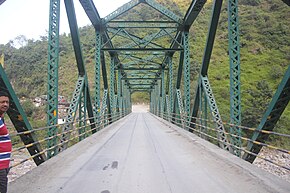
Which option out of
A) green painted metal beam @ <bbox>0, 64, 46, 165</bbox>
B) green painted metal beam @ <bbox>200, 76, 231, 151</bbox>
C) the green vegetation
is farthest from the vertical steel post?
the green vegetation

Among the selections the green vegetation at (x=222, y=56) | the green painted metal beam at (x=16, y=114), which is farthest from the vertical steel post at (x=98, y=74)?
the green vegetation at (x=222, y=56)

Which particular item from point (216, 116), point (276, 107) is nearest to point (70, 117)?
point (216, 116)

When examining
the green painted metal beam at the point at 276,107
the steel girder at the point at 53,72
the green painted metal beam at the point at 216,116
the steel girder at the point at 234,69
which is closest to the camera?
the green painted metal beam at the point at 276,107

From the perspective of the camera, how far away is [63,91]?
2467 inches

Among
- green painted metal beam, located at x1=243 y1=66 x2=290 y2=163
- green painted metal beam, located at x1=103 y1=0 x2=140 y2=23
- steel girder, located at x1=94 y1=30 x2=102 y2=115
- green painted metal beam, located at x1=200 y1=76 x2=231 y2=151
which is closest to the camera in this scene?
green painted metal beam, located at x1=243 y1=66 x2=290 y2=163

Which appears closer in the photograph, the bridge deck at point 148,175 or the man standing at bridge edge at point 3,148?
the man standing at bridge edge at point 3,148

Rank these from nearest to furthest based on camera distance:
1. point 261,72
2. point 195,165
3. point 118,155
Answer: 1. point 195,165
2. point 118,155
3. point 261,72

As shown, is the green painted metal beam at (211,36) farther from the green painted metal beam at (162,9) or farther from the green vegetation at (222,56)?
the green vegetation at (222,56)

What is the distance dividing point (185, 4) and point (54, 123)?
114 metres

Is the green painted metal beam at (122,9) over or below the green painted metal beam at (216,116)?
over

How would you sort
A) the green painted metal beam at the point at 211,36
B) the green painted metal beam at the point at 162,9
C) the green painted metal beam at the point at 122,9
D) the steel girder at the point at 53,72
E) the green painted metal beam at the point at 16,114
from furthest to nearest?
the green painted metal beam at the point at 162,9 < the green painted metal beam at the point at 122,9 < the green painted metal beam at the point at 211,36 < the steel girder at the point at 53,72 < the green painted metal beam at the point at 16,114

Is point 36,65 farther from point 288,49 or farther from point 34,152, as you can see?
point 34,152

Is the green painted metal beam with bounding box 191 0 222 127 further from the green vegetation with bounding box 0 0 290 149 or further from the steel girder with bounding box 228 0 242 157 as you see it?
the green vegetation with bounding box 0 0 290 149

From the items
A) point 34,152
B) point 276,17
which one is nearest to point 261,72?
point 276,17
